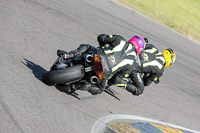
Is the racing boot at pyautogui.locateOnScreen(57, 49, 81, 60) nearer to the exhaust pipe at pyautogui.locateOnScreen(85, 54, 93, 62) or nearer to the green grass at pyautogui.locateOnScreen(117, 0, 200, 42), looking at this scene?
the exhaust pipe at pyautogui.locateOnScreen(85, 54, 93, 62)

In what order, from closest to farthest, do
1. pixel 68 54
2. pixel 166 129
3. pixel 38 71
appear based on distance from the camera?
pixel 68 54 → pixel 38 71 → pixel 166 129

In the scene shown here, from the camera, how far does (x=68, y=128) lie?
5074 mm

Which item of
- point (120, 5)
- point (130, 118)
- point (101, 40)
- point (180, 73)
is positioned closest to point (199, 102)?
point (180, 73)

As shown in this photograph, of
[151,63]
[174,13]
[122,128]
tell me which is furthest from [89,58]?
[174,13]

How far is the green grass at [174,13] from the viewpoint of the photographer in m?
17.0

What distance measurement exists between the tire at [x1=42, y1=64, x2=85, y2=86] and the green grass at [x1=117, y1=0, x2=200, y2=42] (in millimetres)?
11094

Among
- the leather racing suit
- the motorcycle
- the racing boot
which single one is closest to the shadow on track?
the motorcycle

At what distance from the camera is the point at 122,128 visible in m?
6.02

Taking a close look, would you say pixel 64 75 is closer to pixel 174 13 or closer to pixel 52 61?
pixel 52 61

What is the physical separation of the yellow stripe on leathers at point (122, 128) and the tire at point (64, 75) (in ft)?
3.42

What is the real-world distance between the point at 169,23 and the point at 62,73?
40.1 feet

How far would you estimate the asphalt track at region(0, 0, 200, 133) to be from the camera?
5.09 m

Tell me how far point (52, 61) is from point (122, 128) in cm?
229

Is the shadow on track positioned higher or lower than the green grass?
higher
